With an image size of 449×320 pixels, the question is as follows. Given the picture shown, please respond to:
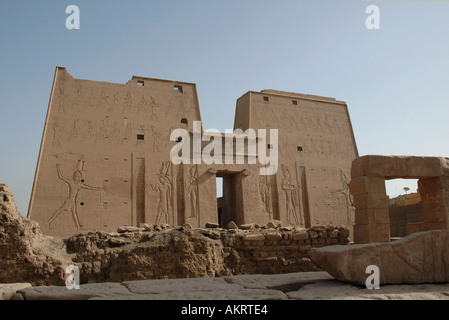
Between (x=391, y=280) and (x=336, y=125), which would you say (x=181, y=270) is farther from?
(x=336, y=125)

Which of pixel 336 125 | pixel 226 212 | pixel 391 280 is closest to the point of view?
pixel 391 280

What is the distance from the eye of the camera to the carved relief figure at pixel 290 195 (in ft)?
47.4

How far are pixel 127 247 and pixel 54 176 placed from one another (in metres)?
5.44

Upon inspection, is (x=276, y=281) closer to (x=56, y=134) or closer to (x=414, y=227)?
(x=414, y=227)

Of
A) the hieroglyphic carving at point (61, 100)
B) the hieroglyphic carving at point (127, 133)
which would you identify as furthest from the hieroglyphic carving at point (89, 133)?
the hieroglyphic carving at point (127, 133)

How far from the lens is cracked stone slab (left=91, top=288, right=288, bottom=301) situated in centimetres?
341

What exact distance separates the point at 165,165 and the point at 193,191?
1.33 meters

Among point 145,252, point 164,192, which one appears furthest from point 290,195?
point 145,252

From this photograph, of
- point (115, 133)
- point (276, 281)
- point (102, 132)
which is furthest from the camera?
point (115, 133)

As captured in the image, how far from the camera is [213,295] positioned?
357 cm

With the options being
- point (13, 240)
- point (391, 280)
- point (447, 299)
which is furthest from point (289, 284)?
point (13, 240)

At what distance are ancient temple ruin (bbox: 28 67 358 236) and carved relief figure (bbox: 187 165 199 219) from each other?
35mm

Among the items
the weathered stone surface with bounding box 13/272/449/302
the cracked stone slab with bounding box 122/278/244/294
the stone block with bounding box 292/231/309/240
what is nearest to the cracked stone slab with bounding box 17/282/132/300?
the weathered stone surface with bounding box 13/272/449/302

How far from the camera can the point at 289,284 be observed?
4336 millimetres
